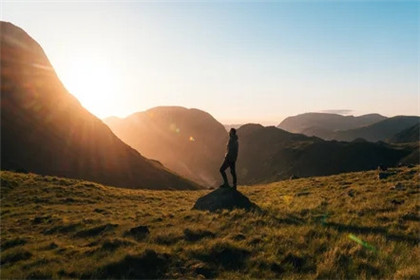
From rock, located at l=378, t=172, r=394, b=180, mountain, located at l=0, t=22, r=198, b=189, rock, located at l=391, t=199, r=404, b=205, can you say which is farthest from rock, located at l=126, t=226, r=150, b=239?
mountain, located at l=0, t=22, r=198, b=189

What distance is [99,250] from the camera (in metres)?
11.9

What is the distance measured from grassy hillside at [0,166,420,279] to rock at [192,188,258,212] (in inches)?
68.5

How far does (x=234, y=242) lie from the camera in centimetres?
1177

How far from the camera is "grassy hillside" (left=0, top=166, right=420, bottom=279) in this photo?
9.60 m

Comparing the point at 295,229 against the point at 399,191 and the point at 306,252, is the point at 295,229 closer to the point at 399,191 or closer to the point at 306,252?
the point at 306,252

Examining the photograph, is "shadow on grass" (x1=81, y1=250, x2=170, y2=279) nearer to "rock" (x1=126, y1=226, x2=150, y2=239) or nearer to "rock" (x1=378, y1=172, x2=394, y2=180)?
"rock" (x1=126, y1=226, x2=150, y2=239)

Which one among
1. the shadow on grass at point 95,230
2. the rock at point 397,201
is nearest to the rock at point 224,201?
the shadow on grass at point 95,230

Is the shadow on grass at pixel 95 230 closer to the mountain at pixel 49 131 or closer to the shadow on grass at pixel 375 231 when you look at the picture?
the shadow on grass at pixel 375 231

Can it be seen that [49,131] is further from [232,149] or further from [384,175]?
[384,175]

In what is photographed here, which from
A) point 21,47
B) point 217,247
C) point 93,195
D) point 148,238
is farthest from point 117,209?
point 21,47

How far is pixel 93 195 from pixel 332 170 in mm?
172712

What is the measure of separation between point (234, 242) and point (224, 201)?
7.85m

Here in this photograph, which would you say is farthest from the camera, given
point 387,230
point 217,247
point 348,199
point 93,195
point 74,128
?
point 74,128

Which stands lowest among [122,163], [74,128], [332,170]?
[332,170]
